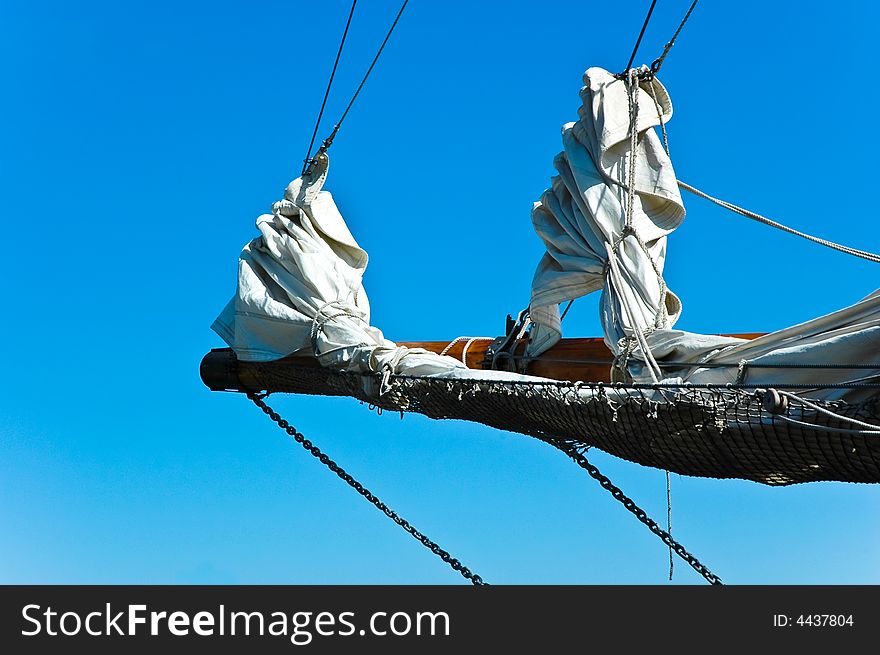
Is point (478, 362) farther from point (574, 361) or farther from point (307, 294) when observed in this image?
point (307, 294)

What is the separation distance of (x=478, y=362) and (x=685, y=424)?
229 cm

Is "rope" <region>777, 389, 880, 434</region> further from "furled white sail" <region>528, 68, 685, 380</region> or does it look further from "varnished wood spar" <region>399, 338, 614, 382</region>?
"varnished wood spar" <region>399, 338, 614, 382</region>

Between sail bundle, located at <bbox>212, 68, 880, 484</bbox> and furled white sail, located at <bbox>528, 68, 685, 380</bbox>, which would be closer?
sail bundle, located at <bbox>212, 68, 880, 484</bbox>

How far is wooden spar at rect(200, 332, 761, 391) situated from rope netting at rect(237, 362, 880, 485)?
0.53 metres

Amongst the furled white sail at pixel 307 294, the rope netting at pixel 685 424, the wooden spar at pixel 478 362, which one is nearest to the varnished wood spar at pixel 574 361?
the wooden spar at pixel 478 362

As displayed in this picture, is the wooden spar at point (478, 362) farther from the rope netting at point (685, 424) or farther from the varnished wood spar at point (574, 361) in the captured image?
the rope netting at point (685, 424)

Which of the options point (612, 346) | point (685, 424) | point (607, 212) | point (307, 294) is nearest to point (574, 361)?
point (612, 346)

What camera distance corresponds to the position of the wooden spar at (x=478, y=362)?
24.6 feet

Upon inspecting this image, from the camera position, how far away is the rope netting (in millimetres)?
5719

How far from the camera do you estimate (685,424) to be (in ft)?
20.1

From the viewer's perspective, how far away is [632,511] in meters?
7.44

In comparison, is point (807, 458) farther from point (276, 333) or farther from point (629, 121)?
point (276, 333)

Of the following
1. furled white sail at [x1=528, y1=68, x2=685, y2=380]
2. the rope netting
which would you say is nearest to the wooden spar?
furled white sail at [x1=528, y1=68, x2=685, y2=380]

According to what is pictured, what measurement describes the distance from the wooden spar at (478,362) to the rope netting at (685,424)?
53 cm
